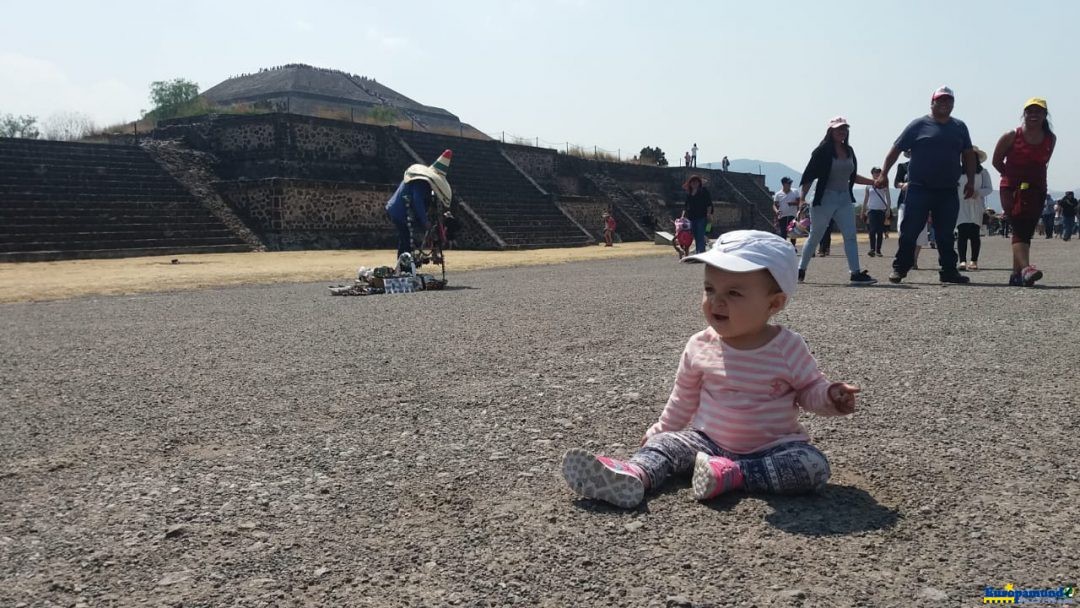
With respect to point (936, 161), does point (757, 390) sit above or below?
below

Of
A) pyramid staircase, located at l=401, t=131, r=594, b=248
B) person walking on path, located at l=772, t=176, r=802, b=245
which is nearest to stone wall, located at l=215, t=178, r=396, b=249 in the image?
pyramid staircase, located at l=401, t=131, r=594, b=248

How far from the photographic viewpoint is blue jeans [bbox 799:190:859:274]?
8938 mm

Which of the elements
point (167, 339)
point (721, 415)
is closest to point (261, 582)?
point (721, 415)

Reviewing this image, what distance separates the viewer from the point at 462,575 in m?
1.99

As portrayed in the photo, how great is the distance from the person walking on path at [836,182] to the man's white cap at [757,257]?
6.75m

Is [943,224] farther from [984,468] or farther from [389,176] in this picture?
[389,176]

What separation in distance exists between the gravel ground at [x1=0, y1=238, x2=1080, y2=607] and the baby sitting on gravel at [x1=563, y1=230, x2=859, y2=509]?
0.08m

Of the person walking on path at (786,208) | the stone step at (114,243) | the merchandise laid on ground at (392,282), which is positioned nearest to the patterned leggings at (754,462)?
the merchandise laid on ground at (392,282)

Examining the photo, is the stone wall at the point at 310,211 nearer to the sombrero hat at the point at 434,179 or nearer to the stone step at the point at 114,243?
the stone step at the point at 114,243

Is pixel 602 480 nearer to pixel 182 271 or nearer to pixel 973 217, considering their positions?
pixel 973 217

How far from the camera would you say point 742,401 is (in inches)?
101

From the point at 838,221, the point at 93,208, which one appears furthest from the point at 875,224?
the point at 93,208
